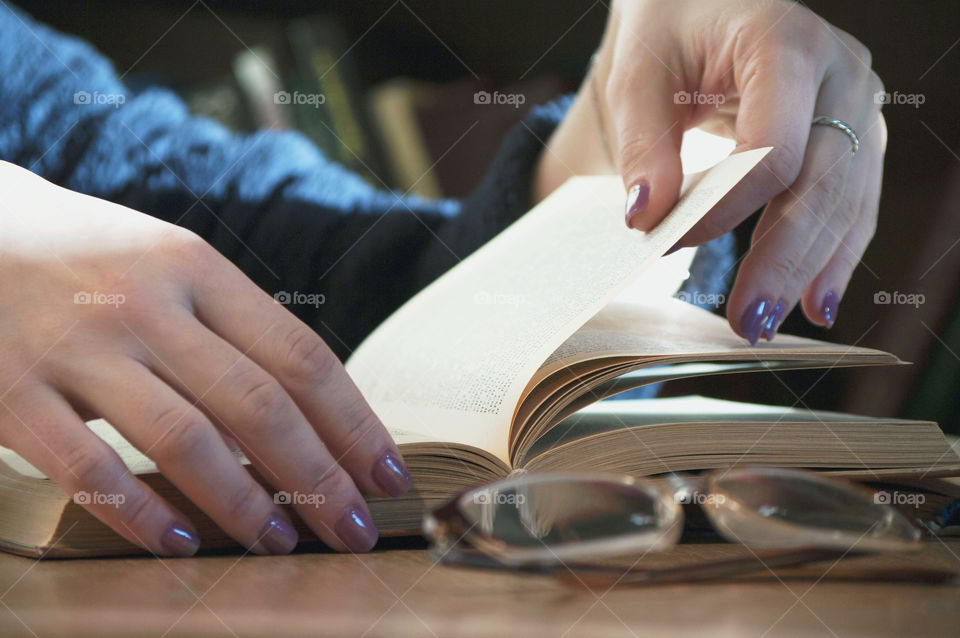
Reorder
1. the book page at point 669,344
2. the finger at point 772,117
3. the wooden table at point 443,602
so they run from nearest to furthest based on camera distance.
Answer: the wooden table at point 443,602 < the book page at point 669,344 < the finger at point 772,117

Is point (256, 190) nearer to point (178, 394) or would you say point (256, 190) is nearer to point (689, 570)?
Answer: point (178, 394)

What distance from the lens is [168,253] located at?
47 cm

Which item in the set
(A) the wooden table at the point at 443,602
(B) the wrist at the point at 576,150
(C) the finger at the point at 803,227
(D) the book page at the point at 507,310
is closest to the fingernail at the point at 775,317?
(C) the finger at the point at 803,227

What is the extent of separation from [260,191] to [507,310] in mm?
723

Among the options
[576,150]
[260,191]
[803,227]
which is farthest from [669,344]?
[260,191]

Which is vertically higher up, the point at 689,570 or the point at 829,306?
the point at 689,570

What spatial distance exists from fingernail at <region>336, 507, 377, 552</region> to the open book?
0.07ft

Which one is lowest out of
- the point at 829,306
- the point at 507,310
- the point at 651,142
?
the point at 829,306

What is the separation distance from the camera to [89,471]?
1.42 feet

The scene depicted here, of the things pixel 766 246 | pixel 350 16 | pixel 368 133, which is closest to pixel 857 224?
pixel 766 246

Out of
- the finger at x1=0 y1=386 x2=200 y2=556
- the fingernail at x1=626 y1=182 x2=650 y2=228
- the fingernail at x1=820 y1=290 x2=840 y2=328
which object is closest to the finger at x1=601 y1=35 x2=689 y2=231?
the fingernail at x1=626 y1=182 x2=650 y2=228

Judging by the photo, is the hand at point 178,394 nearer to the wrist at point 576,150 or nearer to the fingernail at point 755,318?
the fingernail at point 755,318

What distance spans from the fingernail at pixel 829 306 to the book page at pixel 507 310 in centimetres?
22

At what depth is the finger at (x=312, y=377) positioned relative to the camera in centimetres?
46
